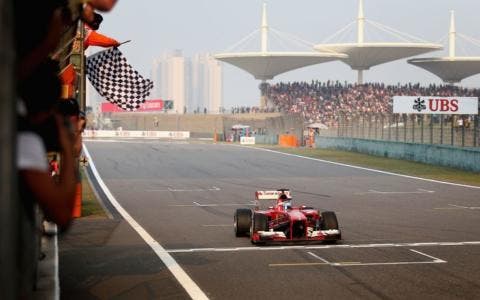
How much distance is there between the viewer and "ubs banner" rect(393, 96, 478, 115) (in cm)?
5525

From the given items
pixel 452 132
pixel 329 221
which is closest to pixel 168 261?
pixel 329 221

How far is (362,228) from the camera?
1730 centimetres

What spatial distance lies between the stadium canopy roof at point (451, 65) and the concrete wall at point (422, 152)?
7349cm

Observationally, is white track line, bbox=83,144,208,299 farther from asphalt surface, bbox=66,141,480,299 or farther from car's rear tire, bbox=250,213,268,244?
car's rear tire, bbox=250,213,268,244

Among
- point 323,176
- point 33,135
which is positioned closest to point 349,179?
point 323,176

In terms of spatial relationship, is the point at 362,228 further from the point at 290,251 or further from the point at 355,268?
the point at 355,268

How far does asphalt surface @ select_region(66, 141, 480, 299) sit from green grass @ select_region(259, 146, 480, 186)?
229 centimetres

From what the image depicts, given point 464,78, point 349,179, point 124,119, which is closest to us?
point 349,179

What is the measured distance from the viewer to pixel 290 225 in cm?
1470

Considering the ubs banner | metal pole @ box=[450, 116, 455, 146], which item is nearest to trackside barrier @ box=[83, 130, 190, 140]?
the ubs banner

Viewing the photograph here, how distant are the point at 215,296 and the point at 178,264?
8.81ft

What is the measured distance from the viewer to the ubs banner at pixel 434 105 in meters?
55.2

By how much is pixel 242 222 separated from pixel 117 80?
4379 millimetres

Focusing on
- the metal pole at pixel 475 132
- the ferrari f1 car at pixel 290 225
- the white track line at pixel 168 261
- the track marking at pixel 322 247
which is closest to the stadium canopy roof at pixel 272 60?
the metal pole at pixel 475 132
